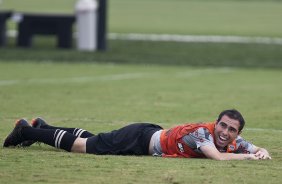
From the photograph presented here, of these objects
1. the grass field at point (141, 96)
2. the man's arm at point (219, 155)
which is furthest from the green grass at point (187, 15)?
the man's arm at point (219, 155)

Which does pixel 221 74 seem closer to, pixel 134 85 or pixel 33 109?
pixel 134 85

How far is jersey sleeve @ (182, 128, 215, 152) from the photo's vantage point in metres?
10.2

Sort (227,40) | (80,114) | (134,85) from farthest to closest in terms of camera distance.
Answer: (227,40)
(134,85)
(80,114)

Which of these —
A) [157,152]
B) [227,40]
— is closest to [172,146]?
[157,152]

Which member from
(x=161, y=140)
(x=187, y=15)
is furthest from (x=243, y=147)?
(x=187, y=15)

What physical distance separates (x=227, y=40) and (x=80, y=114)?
17.1m

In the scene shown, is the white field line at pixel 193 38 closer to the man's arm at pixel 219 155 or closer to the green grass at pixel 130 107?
the green grass at pixel 130 107

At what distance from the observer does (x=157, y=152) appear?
35.3 ft

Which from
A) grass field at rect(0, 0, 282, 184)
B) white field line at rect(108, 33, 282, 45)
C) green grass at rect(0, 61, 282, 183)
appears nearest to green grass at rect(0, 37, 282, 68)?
grass field at rect(0, 0, 282, 184)

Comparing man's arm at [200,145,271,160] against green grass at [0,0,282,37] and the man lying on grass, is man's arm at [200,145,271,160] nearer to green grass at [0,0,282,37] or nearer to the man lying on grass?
the man lying on grass

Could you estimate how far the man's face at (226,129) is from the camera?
10156 millimetres

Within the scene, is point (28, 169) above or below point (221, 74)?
above

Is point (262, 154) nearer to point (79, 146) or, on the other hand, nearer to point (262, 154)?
point (262, 154)

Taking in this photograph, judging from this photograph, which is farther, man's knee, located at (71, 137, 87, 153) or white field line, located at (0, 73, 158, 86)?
→ white field line, located at (0, 73, 158, 86)
